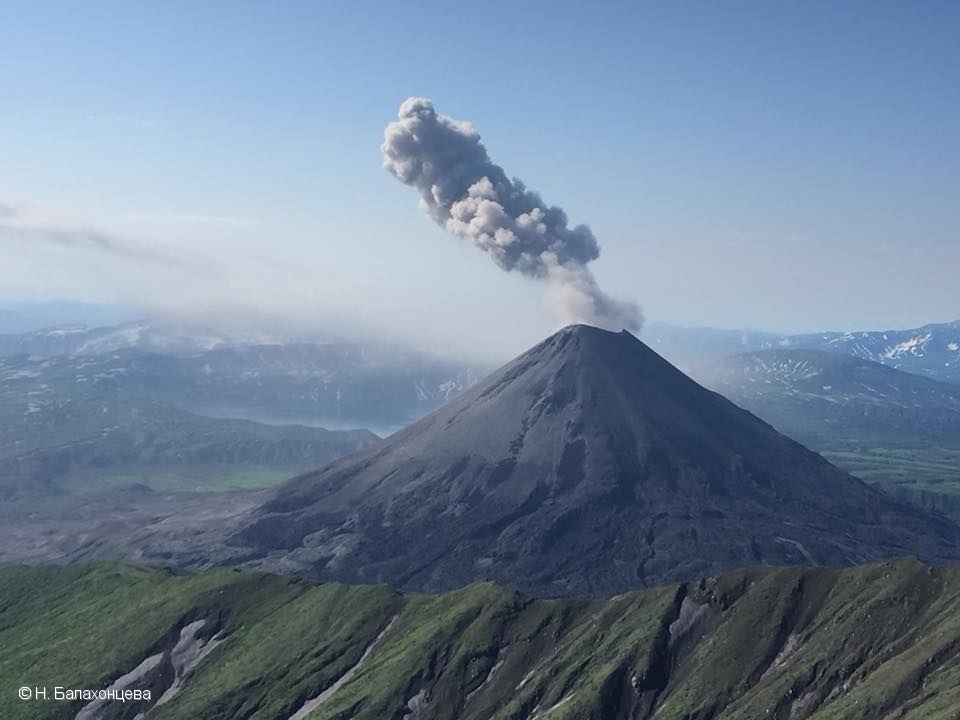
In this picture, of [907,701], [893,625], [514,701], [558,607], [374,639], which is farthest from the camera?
[374,639]

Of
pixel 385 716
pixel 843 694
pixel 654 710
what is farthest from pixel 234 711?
pixel 843 694

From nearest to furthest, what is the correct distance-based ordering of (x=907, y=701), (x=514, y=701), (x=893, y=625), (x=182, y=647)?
(x=907, y=701), (x=893, y=625), (x=514, y=701), (x=182, y=647)

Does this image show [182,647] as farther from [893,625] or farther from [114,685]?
[893,625]

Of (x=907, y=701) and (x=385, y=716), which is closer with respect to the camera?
(x=907, y=701)

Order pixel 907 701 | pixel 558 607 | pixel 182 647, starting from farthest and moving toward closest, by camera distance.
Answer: pixel 182 647 < pixel 558 607 < pixel 907 701

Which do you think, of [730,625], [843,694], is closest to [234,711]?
[730,625]

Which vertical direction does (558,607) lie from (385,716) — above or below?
above

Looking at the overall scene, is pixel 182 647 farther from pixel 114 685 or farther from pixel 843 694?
pixel 843 694
